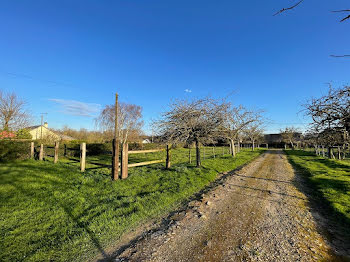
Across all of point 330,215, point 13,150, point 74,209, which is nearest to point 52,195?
point 74,209

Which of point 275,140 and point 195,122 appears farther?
point 275,140

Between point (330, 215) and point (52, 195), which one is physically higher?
point (52, 195)

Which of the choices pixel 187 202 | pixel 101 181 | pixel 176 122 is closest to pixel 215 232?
pixel 187 202

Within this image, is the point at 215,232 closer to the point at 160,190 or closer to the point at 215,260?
the point at 215,260

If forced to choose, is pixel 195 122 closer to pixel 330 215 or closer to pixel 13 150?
pixel 330 215

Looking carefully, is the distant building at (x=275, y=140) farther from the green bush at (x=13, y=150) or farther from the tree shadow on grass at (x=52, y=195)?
the green bush at (x=13, y=150)

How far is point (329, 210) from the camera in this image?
4.44 m

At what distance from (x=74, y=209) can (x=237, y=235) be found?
413 centimetres

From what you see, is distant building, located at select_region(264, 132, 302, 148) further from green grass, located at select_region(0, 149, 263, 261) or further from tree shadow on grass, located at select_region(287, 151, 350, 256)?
green grass, located at select_region(0, 149, 263, 261)

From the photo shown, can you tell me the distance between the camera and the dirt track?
2.57 m

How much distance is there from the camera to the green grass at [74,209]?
271cm

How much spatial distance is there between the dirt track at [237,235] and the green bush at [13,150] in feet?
47.2

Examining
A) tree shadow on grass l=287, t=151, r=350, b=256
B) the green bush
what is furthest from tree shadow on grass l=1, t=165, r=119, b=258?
the green bush

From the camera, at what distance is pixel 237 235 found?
10.2ft
